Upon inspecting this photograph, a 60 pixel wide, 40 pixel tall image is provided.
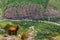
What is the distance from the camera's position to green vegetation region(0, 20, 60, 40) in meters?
1.81

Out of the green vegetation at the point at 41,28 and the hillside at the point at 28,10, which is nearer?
the green vegetation at the point at 41,28

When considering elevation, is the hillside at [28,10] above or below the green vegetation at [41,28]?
above

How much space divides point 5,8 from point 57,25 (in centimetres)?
57

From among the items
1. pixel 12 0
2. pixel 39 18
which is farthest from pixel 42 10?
pixel 12 0

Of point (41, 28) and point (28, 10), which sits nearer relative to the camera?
point (41, 28)

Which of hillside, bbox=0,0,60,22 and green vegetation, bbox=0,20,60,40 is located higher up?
hillside, bbox=0,0,60,22

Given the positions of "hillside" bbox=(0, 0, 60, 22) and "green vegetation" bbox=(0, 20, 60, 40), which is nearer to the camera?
"green vegetation" bbox=(0, 20, 60, 40)

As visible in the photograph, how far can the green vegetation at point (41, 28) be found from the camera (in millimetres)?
1807

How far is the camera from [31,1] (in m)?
1.98

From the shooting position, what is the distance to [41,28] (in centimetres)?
186

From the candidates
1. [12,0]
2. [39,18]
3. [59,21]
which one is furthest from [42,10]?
[12,0]

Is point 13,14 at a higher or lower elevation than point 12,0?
lower

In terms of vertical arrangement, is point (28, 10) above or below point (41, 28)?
above

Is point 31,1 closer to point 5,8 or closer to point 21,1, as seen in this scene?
point 21,1
